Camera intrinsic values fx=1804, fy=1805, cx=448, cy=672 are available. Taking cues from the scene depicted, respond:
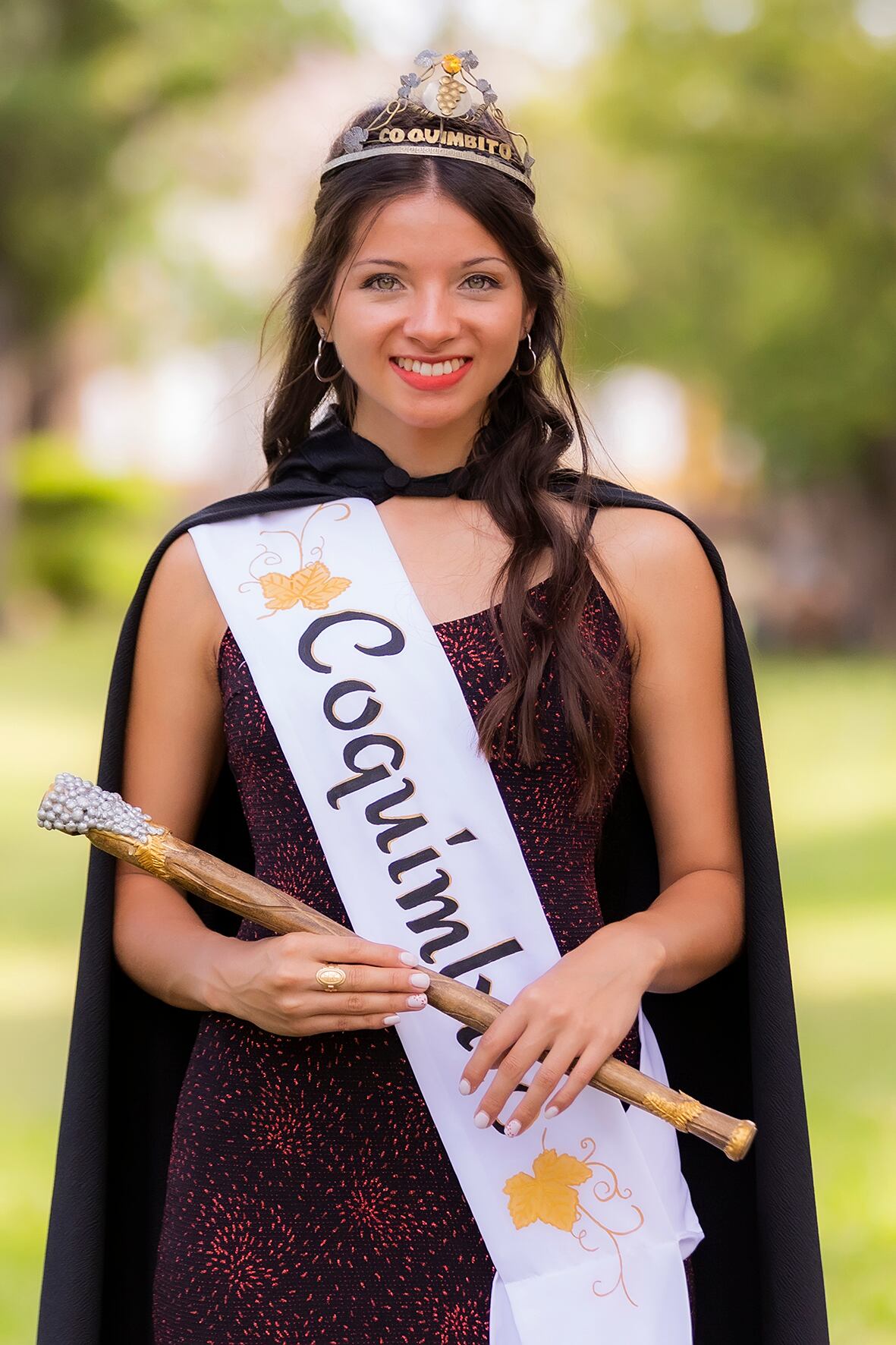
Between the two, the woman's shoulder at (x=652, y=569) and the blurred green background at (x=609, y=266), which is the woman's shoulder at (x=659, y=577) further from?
the blurred green background at (x=609, y=266)

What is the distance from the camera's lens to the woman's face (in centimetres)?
193

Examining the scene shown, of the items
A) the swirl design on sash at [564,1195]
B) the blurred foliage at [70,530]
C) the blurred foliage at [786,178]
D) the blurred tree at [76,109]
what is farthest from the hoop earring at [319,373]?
the blurred foliage at [70,530]

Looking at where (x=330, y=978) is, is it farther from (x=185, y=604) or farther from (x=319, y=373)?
(x=319, y=373)

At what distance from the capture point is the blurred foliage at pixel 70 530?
796 inches

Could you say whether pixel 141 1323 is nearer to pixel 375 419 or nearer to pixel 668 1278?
pixel 668 1278

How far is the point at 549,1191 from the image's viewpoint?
1922mm

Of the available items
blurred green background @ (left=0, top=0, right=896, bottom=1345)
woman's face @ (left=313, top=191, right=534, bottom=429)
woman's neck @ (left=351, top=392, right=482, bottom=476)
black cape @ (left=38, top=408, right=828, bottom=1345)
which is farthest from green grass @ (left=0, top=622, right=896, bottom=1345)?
woman's face @ (left=313, top=191, right=534, bottom=429)

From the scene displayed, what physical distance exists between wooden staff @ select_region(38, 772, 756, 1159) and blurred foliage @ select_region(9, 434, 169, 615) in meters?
18.8

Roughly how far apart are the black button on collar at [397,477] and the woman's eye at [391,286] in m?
0.24

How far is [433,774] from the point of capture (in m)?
1.98

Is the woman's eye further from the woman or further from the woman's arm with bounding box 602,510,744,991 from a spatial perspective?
the woman's arm with bounding box 602,510,744,991

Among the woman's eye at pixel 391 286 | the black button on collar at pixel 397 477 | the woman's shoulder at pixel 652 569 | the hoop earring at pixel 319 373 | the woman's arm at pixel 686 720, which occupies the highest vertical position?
the hoop earring at pixel 319 373

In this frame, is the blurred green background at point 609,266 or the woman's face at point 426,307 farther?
the blurred green background at point 609,266

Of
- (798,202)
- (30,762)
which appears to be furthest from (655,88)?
(30,762)
